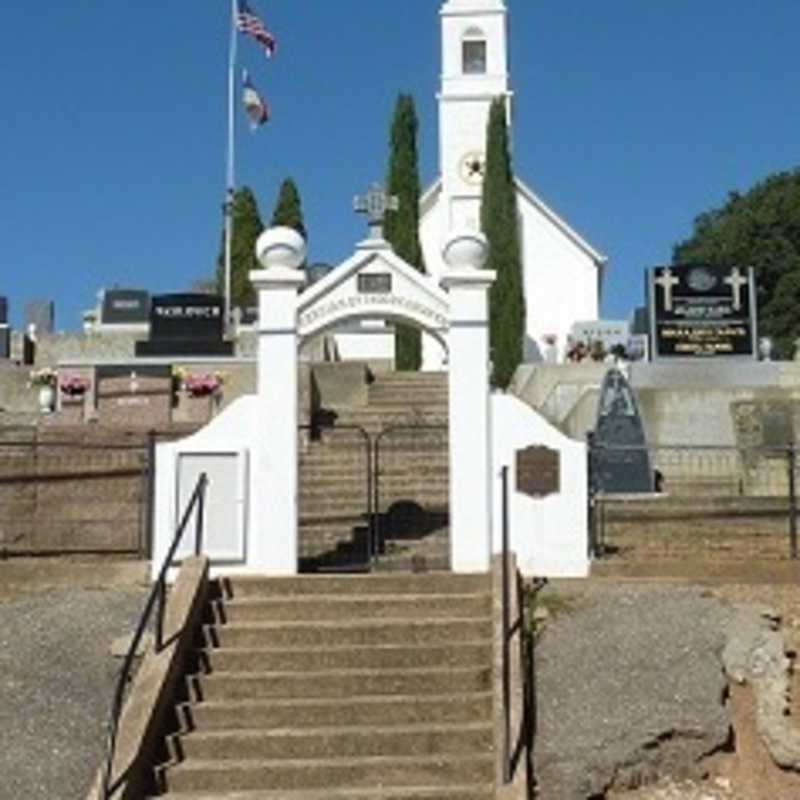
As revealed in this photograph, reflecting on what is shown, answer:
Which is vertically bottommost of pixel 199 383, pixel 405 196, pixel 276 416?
pixel 276 416

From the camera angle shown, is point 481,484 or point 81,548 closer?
point 481,484

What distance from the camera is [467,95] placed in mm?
41812

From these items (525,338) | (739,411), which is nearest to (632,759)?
(739,411)

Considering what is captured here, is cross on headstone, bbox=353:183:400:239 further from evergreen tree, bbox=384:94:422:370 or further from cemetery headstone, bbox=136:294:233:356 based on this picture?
evergreen tree, bbox=384:94:422:370

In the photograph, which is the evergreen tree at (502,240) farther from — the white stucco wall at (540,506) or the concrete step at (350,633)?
the concrete step at (350,633)

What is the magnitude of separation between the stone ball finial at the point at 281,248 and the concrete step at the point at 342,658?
4.21m

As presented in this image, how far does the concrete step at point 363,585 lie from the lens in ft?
36.1

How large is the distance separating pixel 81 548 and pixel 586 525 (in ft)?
19.0

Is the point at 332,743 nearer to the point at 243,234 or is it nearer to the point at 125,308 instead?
the point at 125,308

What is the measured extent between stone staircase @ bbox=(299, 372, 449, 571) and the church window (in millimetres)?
23373

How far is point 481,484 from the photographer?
12000 millimetres

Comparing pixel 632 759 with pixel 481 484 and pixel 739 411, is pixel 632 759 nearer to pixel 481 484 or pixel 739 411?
pixel 481 484

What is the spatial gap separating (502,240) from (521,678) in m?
30.5

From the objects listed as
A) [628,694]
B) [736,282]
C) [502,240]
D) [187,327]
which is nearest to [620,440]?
[736,282]
